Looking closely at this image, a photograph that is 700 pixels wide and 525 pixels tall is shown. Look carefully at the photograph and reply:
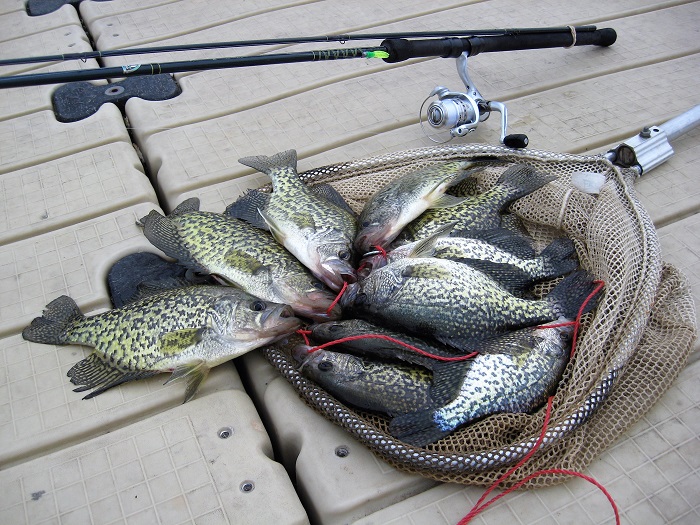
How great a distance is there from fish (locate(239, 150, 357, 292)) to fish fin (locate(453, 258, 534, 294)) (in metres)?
0.48

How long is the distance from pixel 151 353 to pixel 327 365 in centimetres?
68

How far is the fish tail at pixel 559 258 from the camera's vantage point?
2605 millimetres

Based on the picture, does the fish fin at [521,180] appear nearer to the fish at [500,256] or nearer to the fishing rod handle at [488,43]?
the fish at [500,256]

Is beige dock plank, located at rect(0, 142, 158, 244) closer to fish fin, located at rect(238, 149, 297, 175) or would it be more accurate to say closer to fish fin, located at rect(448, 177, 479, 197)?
fish fin, located at rect(238, 149, 297, 175)

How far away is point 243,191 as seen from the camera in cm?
334

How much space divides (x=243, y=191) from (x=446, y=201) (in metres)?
1.11

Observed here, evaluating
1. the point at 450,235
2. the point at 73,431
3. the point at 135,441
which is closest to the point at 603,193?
the point at 450,235

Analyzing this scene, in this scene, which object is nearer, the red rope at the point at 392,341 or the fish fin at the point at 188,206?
the red rope at the point at 392,341

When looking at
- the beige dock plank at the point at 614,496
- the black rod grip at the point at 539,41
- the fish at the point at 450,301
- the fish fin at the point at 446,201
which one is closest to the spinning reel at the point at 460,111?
the black rod grip at the point at 539,41

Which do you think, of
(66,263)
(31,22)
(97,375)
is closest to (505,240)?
(97,375)

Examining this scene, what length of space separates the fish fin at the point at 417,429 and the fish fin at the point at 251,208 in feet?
3.72

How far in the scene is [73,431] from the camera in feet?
7.60

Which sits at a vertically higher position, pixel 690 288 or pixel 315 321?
pixel 315 321

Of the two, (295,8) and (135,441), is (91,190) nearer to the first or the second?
(135,441)
